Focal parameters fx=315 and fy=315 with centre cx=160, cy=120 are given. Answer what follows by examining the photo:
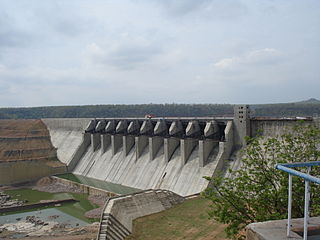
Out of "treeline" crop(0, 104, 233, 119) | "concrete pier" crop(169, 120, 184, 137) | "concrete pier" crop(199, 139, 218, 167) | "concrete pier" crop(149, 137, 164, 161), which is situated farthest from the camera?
"treeline" crop(0, 104, 233, 119)

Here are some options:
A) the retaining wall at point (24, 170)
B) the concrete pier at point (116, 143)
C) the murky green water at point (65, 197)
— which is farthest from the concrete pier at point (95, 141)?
the murky green water at point (65, 197)

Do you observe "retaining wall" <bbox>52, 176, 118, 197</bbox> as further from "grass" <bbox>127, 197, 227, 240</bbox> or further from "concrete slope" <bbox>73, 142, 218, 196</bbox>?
"grass" <bbox>127, 197, 227, 240</bbox>

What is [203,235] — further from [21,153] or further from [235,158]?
[21,153]

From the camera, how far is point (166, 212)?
22.3 meters

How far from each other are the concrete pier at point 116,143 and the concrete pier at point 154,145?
8249mm

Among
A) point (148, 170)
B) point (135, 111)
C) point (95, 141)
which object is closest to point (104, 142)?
point (95, 141)

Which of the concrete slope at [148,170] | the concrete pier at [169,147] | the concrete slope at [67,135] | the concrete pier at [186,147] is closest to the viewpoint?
the concrete slope at [148,170]

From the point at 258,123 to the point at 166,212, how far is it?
11471 mm

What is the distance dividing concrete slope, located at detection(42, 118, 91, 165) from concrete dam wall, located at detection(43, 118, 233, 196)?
0.19 meters

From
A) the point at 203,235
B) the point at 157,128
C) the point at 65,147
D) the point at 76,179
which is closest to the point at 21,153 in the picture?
the point at 65,147

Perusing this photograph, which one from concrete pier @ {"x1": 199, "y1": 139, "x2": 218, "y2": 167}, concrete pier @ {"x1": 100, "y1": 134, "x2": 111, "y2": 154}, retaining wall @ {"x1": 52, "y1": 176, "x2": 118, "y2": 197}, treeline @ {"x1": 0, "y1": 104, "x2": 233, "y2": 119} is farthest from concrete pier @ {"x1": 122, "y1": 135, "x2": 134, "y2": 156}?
treeline @ {"x1": 0, "y1": 104, "x2": 233, "y2": 119}

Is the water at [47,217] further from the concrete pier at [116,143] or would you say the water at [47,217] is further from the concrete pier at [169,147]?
the concrete pier at [116,143]

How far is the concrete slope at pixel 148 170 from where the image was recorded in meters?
29.7

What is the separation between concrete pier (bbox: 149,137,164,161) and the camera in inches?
1437
